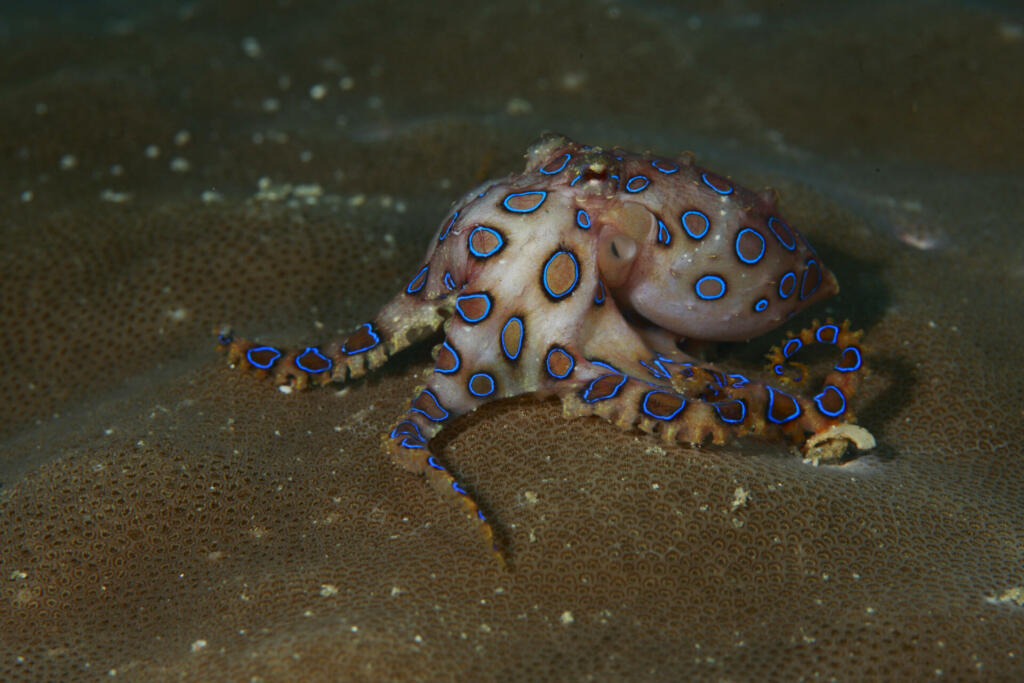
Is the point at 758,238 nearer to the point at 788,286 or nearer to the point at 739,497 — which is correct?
the point at 788,286

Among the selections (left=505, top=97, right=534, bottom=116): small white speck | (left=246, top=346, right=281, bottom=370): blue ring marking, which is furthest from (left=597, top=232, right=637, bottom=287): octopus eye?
(left=505, top=97, right=534, bottom=116): small white speck

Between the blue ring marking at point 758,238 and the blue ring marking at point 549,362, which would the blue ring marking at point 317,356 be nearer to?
the blue ring marking at point 549,362

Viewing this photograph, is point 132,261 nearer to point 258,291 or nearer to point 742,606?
point 258,291

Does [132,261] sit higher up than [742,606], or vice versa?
[742,606]

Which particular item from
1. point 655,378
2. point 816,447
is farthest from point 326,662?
point 816,447

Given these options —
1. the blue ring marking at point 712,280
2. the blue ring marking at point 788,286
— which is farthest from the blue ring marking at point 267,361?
the blue ring marking at point 788,286

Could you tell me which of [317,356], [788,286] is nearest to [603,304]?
[788,286]

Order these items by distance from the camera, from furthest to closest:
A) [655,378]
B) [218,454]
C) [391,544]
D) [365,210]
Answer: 1. [365,210]
2. [218,454]
3. [655,378]
4. [391,544]
